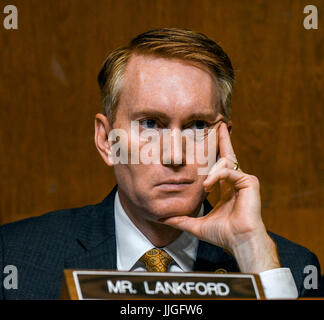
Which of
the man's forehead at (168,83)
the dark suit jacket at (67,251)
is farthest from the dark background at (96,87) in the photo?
the man's forehead at (168,83)

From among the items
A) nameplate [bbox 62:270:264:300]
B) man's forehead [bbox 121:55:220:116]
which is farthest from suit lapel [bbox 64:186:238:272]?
nameplate [bbox 62:270:264:300]

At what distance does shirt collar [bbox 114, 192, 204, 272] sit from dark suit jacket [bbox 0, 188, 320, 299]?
0.02 meters

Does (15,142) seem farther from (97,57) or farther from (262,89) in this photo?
(262,89)

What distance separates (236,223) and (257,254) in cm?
10

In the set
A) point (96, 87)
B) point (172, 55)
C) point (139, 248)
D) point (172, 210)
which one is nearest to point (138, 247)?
point (139, 248)

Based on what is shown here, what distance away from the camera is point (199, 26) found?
243 cm

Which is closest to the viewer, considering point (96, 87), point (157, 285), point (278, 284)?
point (157, 285)

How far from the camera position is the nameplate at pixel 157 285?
3.58ft

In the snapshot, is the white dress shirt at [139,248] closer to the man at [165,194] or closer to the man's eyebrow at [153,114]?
the man at [165,194]

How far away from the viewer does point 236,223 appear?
62.0 inches

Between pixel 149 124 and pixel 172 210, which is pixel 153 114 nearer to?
pixel 149 124

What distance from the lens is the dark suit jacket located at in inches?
65.0
